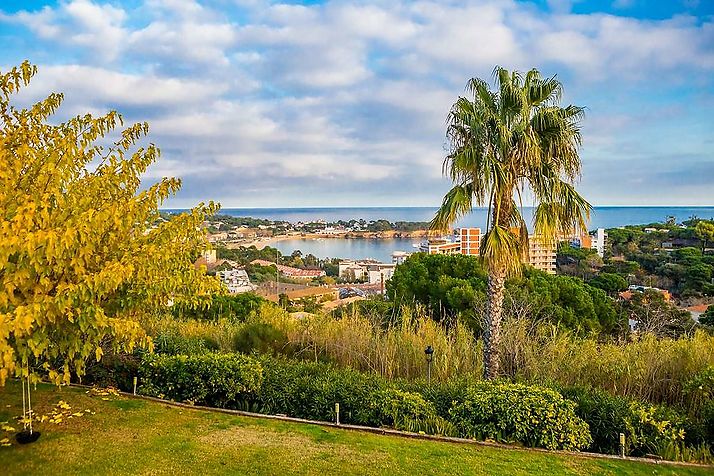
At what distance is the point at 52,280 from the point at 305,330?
552 centimetres

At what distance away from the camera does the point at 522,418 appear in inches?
199

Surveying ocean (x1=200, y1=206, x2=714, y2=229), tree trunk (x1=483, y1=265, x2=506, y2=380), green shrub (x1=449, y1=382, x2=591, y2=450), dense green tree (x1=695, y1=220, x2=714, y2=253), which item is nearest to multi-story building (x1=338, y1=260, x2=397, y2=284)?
dense green tree (x1=695, y1=220, x2=714, y2=253)

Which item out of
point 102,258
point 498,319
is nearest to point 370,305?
point 498,319

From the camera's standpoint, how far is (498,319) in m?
6.80

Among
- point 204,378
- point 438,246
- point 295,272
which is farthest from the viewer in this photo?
point 295,272

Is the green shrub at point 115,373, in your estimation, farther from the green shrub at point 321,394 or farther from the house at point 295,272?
the house at point 295,272

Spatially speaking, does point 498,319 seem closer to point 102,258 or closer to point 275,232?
point 102,258

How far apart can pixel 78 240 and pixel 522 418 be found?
4574mm

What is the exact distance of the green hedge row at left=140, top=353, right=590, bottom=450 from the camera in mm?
5031

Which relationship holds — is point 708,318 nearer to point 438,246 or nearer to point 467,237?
point 438,246

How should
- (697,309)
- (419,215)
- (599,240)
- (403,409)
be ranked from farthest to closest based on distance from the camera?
(419,215)
(599,240)
(697,309)
(403,409)

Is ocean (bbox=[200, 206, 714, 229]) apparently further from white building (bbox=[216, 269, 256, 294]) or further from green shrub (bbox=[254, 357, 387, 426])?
green shrub (bbox=[254, 357, 387, 426])

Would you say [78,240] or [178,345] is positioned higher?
[78,240]

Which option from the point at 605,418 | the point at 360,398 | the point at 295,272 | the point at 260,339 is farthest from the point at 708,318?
the point at 295,272
